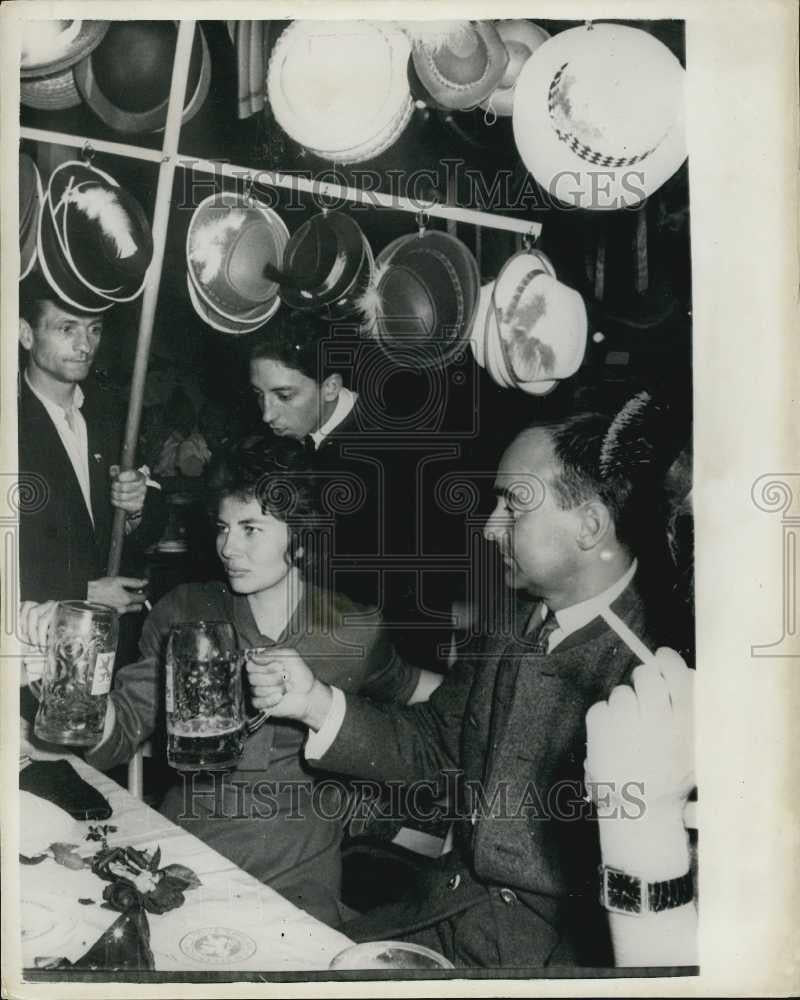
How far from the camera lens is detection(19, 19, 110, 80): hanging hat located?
1710 mm

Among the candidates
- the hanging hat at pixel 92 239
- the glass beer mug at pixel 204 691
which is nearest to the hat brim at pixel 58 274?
the hanging hat at pixel 92 239

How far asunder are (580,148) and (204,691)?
95 centimetres

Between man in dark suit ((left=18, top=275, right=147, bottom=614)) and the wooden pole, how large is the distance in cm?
1

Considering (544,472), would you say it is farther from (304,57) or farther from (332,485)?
(304,57)

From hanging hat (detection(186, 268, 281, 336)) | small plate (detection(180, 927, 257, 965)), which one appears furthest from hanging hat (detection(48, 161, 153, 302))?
small plate (detection(180, 927, 257, 965))

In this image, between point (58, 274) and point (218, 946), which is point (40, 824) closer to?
point (218, 946)

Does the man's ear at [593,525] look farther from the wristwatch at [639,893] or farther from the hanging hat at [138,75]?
the hanging hat at [138,75]

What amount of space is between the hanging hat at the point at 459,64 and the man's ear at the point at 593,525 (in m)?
0.60

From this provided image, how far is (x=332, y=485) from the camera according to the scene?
1699 millimetres

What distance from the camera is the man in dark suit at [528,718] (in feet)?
5.53

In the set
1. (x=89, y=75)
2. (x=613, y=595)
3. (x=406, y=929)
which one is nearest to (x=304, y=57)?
(x=89, y=75)

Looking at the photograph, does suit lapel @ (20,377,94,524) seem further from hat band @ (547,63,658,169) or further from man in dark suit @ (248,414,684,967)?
hat band @ (547,63,658,169)

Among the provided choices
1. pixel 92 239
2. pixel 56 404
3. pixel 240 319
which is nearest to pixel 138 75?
pixel 92 239

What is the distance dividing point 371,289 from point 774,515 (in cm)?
67
